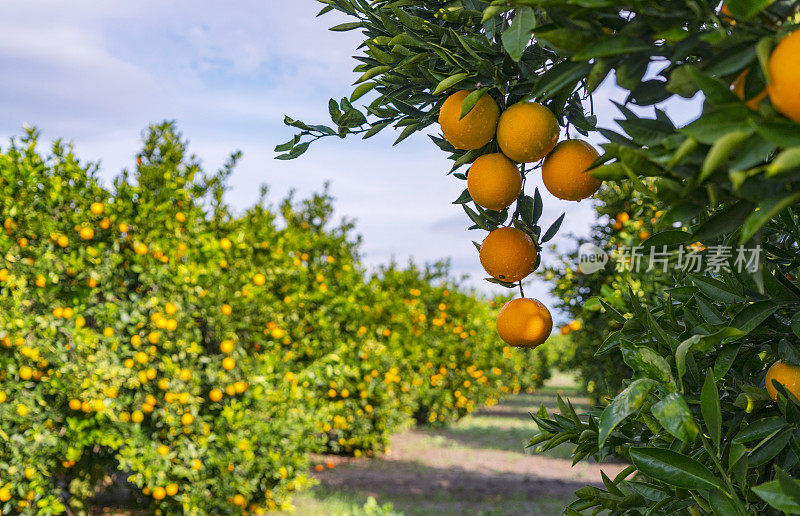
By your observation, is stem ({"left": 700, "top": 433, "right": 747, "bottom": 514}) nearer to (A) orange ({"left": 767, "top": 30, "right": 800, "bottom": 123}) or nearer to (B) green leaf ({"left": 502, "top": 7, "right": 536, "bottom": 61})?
(A) orange ({"left": 767, "top": 30, "right": 800, "bottom": 123})

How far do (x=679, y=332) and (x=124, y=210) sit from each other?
442 cm

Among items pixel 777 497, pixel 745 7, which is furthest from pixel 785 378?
pixel 745 7

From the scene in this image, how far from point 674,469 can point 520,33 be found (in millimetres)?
761

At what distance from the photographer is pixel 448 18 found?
119 centimetres

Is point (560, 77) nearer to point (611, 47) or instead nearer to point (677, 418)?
point (611, 47)

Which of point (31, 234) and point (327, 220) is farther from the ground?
point (327, 220)

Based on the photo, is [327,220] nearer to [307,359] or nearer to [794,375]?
[307,359]

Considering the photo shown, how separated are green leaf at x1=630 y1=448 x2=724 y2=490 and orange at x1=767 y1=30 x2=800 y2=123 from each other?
586 mm

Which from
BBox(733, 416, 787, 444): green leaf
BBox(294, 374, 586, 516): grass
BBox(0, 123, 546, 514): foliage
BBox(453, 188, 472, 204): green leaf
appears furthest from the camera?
BBox(294, 374, 586, 516): grass

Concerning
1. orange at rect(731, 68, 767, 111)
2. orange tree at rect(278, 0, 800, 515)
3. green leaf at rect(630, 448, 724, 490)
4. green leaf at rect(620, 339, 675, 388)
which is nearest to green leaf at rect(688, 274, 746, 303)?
orange tree at rect(278, 0, 800, 515)

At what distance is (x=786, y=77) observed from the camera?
2.16ft

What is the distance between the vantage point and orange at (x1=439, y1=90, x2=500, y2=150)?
114cm

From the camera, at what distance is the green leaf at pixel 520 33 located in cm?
89

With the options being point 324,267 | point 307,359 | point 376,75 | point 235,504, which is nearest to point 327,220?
point 324,267
